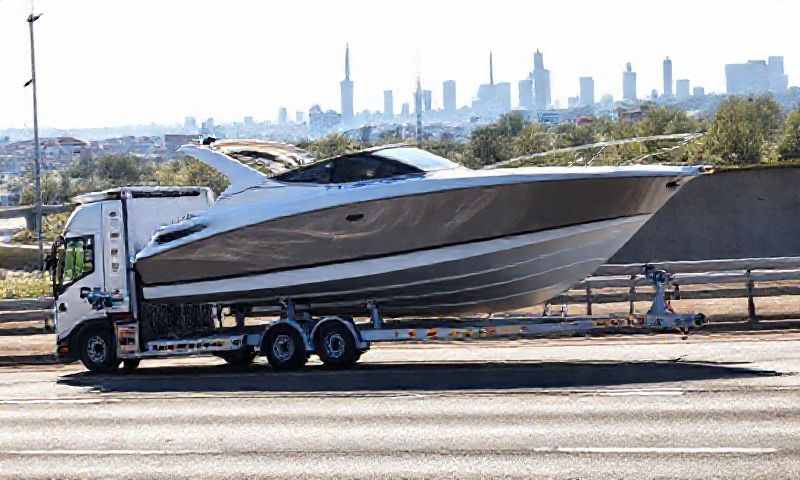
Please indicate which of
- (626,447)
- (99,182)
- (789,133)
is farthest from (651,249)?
(99,182)

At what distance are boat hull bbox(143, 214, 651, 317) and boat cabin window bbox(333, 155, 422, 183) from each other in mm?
1198

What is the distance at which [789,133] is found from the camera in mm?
65312

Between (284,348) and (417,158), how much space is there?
3.40 metres

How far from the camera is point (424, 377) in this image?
17.2 m

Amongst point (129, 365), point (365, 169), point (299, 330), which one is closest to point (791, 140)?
point (129, 365)

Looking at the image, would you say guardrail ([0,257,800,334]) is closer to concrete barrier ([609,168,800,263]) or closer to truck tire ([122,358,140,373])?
truck tire ([122,358,140,373])

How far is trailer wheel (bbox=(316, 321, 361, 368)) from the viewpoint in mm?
18391

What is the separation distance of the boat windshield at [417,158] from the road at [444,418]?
9.53ft

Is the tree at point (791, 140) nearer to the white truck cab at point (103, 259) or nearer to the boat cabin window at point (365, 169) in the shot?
the white truck cab at point (103, 259)

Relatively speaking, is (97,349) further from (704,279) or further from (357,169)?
(704,279)

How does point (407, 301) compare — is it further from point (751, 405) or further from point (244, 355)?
point (751, 405)

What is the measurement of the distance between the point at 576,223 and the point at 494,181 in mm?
1342

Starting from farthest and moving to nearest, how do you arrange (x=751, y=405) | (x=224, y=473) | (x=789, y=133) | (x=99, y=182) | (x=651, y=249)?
(x=99, y=182) < (x=789, y=133) < (x=651, y=249) < (x=751, y=405) < (x=224, y=473)

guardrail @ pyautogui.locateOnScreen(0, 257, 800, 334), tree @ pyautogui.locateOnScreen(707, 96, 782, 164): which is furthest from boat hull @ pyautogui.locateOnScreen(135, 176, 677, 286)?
tree @ pyautogui.locateOnScreen(707, 96, 782, 164)
